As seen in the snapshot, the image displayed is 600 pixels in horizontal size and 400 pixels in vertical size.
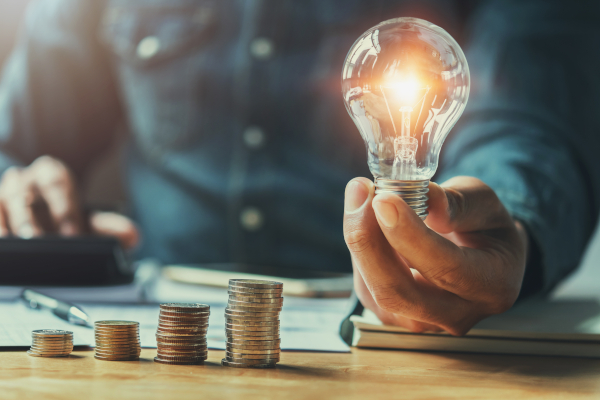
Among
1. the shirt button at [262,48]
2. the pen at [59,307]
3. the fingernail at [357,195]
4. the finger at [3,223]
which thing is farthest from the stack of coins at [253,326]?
the shirt button at [262,48]

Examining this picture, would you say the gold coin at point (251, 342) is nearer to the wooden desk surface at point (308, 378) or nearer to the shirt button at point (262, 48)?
the wooden desk surface at point (308, 378)

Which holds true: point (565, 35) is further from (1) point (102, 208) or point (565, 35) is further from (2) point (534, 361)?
(1) point (102, 208)

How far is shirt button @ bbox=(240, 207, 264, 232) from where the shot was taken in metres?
1.52

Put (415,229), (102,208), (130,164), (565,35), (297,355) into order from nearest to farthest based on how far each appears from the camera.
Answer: (415,229) → (297,355) → (565,35) → (102,208) → (130,164)

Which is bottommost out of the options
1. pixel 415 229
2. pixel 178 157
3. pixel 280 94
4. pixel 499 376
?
pixel 499 376

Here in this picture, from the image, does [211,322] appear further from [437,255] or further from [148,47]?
[148,47]

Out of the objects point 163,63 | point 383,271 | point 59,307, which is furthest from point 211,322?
point 163,63

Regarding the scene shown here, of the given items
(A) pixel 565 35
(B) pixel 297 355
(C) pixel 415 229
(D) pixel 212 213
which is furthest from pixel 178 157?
(C) pixel 415 229

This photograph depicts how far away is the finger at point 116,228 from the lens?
1275 mm

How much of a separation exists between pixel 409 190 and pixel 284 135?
3.41 ft

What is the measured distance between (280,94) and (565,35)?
68 centimetres

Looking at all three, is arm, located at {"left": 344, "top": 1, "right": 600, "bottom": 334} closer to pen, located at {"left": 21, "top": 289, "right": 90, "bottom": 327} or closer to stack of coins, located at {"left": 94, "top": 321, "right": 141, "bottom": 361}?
stack of coins, located at {"left": 94, "top": 321, "right": 141, "bottom": 361}

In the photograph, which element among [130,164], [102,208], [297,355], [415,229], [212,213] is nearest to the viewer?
[415,229]

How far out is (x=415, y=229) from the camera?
465mm
